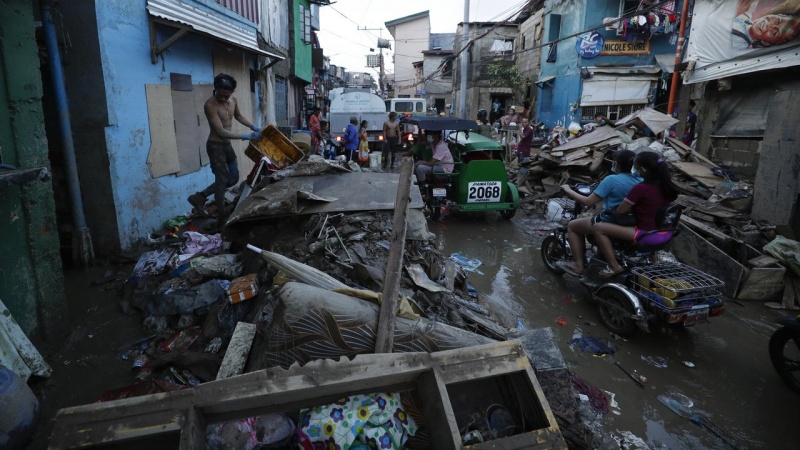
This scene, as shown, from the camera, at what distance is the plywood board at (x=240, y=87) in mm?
9297

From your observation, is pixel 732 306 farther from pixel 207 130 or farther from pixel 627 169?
pixel 207 130

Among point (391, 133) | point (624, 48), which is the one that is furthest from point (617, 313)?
point (624, 48)

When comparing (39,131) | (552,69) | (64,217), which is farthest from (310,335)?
(552,69)

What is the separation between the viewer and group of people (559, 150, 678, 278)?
4.47 metres

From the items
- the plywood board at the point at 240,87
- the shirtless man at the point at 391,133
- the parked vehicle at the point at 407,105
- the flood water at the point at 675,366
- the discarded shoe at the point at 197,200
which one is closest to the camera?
the flood water at the point at 675,366

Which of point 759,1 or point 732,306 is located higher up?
point 759,1

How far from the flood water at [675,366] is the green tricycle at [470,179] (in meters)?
2.26

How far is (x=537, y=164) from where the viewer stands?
11.4m

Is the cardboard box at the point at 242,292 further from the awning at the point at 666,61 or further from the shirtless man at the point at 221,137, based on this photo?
the awning at the point at 666,61

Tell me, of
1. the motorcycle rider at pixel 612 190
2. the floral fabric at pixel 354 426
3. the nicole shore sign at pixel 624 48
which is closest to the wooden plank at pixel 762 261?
the motorcycle rider at pixel 612 190

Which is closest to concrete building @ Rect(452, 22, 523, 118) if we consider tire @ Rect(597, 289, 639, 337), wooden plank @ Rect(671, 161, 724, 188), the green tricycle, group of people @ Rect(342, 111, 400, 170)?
group of people @ Rect(342, 111, 400, 170)

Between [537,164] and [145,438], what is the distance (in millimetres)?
10997

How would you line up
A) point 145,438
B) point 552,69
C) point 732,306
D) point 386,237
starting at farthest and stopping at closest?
point 552,69 → point 732,306 → point 386,237 → point 145,438

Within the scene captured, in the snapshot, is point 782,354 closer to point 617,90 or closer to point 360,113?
point 360,113
